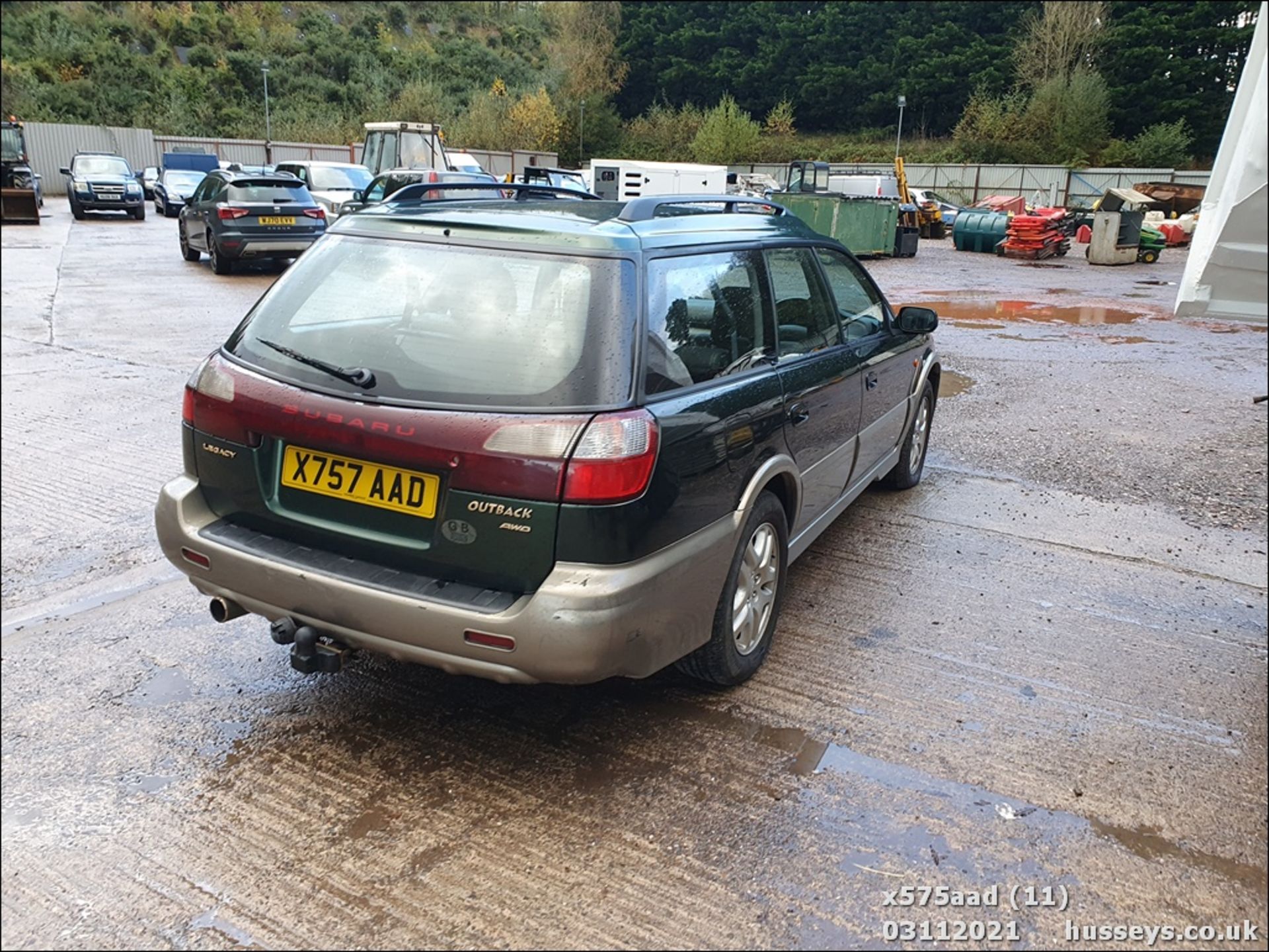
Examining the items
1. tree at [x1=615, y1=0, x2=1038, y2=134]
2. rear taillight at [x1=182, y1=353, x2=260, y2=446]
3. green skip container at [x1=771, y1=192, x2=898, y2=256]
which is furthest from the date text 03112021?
tree at [x1=615, y1=0, x2=1038, y2=134]

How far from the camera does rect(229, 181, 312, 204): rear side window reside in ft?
50.6

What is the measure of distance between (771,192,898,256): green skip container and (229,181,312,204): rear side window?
1127cm

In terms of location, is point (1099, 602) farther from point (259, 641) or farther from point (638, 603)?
point (259, 641)

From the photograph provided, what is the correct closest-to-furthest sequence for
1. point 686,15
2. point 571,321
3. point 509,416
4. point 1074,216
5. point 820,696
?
point 509,416
point 571,321
point 820,696
point 1074,216
point 686,15

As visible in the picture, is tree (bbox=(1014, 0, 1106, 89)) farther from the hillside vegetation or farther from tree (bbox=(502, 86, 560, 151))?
tree (bbox=(502, 86, 560, 151))

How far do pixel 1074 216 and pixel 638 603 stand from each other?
3286 cm

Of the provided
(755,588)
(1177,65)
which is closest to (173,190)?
(755,588)

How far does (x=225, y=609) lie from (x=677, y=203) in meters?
2.20

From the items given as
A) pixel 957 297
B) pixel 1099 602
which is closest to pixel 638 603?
pixel 1099 602

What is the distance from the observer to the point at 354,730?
3.12 meters

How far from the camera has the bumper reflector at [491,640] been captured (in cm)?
259

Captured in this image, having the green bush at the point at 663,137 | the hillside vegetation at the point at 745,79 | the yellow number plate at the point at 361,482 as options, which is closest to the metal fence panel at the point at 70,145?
the hillside vegetation at the point at 745,79

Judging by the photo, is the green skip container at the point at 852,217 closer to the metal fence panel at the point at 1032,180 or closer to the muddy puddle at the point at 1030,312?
the muddy puddle at the point at 1030,312

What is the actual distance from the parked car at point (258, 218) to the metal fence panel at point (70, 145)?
1983cm
